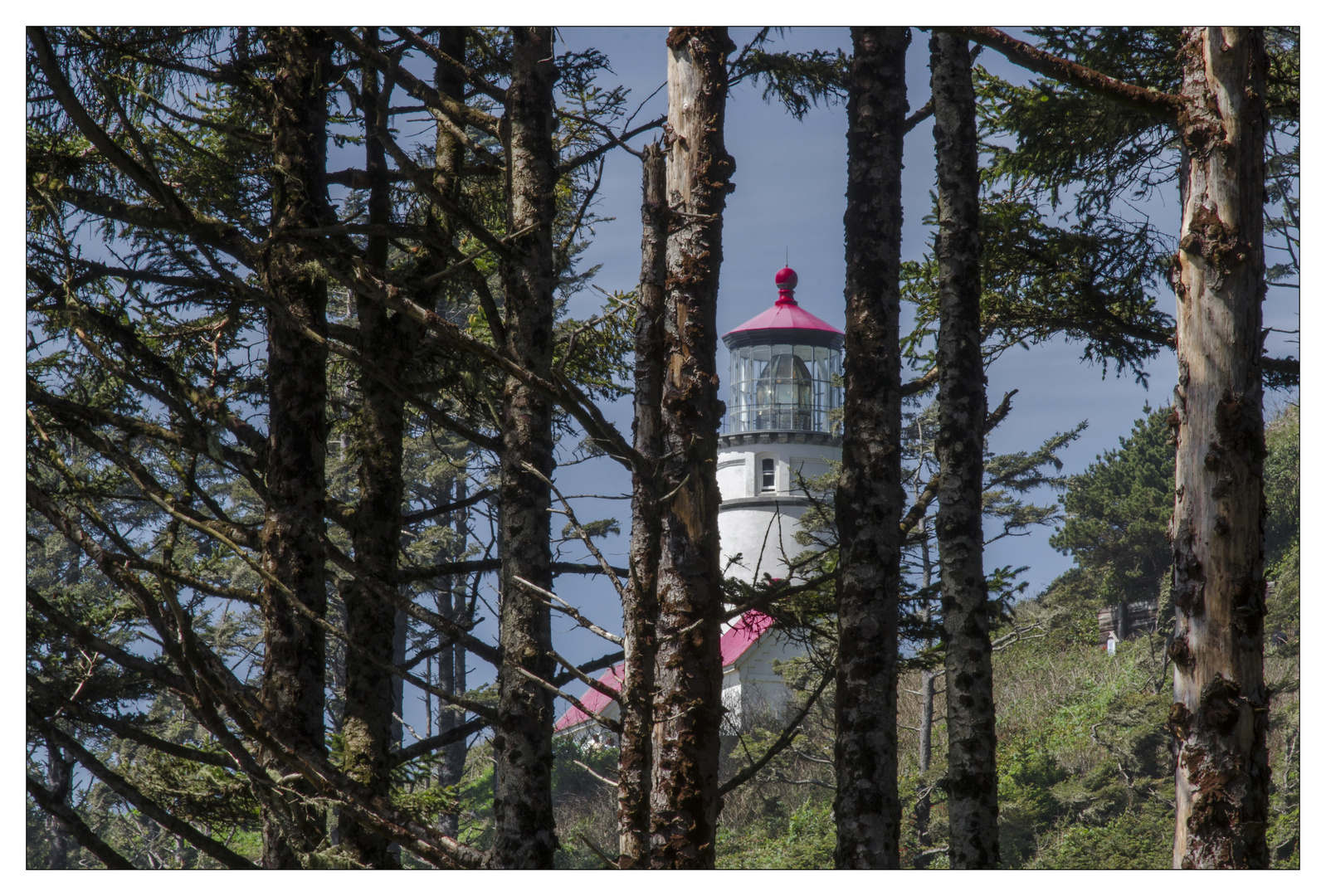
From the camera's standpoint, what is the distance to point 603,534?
899 inches

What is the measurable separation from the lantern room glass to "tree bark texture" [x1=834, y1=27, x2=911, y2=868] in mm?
21956

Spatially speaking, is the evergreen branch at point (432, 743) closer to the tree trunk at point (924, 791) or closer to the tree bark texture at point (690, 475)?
the tree bark texture at point (690, 475)

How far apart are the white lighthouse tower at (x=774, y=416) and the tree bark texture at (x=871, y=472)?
21.4 m

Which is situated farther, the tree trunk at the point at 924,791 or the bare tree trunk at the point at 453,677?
the bare tree trunk at the point at 453,677

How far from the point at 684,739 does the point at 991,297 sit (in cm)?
669

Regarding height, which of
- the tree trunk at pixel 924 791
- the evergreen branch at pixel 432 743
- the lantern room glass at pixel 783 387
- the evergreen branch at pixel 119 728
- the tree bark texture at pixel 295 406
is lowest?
the tree trunk at pixel 924 791

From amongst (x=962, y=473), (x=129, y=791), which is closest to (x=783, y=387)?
Answer: (x=962, y=473)

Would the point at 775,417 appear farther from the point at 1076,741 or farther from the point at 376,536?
the point at 376,536

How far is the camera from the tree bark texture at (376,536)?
19.6 feet

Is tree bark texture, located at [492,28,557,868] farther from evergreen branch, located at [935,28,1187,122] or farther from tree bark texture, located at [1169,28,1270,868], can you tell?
tree bark texture, located at [1169,28,1270,868]

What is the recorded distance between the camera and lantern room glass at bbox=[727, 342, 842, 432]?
2833 cm

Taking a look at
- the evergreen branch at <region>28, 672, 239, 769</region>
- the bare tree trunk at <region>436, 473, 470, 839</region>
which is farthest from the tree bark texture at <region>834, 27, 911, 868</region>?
the bare tree trunk at <region>436, 473, 470, 839</region>

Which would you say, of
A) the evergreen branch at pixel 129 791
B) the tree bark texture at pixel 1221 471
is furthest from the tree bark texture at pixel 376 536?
the tree bark texture at pixel 1221 471
